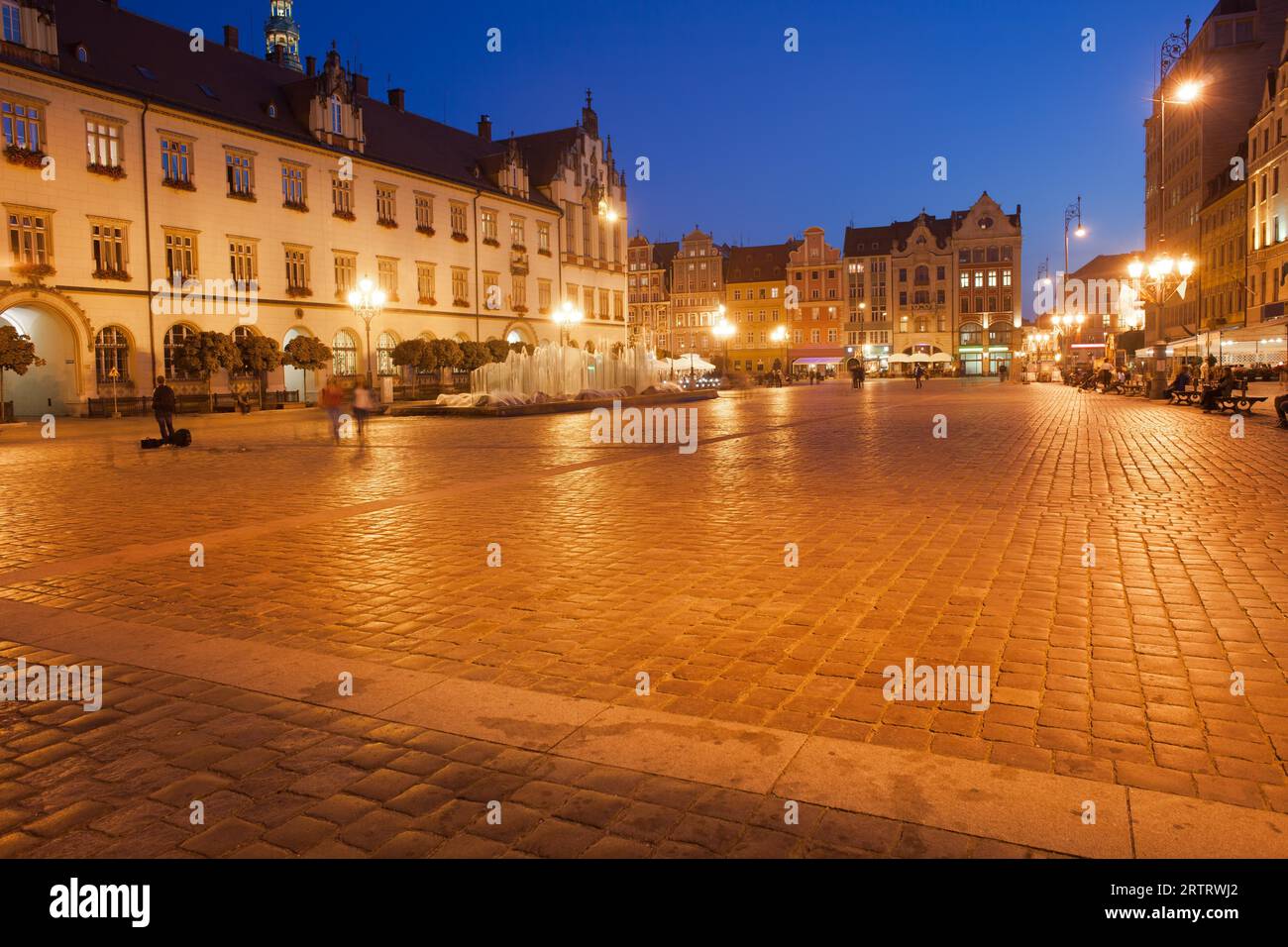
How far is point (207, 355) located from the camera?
35875mm

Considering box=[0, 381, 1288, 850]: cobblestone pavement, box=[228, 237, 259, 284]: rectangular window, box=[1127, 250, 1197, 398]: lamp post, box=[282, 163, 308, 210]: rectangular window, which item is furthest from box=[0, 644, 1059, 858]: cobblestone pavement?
box=[282, 163, 308, 210]: rectangular window

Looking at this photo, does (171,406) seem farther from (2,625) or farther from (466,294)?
(466,294)

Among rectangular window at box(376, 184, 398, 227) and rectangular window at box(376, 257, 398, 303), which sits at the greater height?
rectangular window at box(376, 184, 398, 227)

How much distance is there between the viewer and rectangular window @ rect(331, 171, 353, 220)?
46469 millimetres

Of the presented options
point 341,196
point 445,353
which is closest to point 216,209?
point 341,196

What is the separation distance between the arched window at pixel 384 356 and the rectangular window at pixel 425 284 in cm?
343

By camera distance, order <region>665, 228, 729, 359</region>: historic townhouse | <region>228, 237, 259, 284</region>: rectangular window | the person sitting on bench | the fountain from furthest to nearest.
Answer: <region>665, 228, 729, 359</region>: historic townhouse < <region>228, 237, 259, 284</region>: rectangular window < the fountain < the person sitting on bench

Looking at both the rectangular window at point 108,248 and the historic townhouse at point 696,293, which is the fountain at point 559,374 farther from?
the historic townhouse at point 696,293

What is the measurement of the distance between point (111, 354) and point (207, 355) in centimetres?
375

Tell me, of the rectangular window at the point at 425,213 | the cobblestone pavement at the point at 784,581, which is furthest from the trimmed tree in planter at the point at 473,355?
the cobblestone pavement at the point at 784,581

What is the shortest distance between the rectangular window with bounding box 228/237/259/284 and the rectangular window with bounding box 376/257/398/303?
797cm

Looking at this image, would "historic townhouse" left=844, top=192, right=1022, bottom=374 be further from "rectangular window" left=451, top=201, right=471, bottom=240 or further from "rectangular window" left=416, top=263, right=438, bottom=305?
"rectangular window" left=416, top=263, right=438, bottom=305

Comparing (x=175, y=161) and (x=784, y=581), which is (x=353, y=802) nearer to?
(x=784, y=581)

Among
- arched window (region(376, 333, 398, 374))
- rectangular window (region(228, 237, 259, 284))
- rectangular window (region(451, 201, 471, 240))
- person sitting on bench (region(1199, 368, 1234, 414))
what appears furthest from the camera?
rectangular window (region(451, 201, 471, 240))
